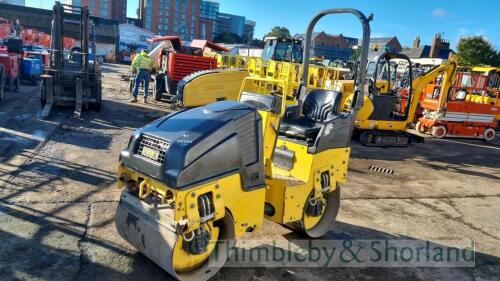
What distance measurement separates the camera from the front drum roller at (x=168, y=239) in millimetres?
2957

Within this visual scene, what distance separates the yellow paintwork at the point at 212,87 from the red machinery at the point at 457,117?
611 cm

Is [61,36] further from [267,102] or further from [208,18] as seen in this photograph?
[208,18]

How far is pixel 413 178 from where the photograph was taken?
786cm

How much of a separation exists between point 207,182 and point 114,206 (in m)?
2.34

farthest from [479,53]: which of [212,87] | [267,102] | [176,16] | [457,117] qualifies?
[176,16]

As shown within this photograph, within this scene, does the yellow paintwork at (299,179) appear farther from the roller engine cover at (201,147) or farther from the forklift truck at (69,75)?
the forklift truck at (69,75)

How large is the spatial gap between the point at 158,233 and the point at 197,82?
9041 millimetres

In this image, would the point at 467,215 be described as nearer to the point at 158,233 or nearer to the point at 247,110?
the point at 247,110

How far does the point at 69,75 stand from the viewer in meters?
10.5

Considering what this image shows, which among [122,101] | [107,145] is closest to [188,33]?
[122,101]

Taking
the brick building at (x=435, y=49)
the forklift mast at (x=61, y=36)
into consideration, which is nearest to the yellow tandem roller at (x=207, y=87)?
the forklift mast at (x=61, y=36)

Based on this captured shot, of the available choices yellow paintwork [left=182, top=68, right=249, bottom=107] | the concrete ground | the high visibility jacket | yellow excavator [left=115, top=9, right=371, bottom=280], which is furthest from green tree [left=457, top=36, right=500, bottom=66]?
yellow excavator [left=115, top=9, right=371, bottom=280]

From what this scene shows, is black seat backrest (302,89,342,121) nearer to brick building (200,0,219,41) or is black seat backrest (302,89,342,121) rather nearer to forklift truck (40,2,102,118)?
forklift truck (40,2,102,118)

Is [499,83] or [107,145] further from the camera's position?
[499,83]
